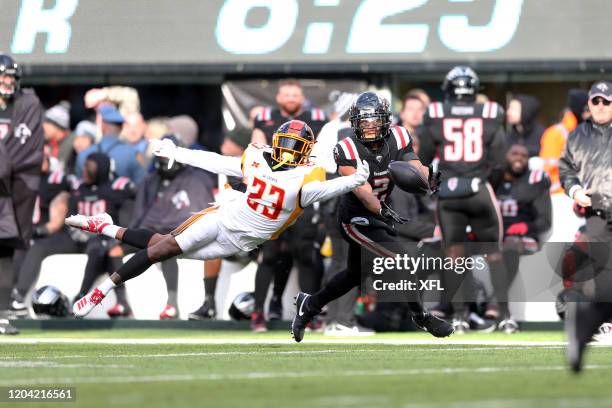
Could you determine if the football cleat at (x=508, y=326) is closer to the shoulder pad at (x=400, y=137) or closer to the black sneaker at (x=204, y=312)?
the black sneaker at (x=204, y=312)

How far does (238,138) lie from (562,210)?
367cm

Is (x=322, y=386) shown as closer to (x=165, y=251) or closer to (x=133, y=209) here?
(x=165, y=251)

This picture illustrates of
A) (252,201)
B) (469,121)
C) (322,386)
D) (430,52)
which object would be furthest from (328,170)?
(322,386)

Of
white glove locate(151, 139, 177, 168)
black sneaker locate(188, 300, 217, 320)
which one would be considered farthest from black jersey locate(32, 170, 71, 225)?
white glove locate(151, 139, 177, 168)

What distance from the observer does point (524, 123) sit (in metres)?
15.0

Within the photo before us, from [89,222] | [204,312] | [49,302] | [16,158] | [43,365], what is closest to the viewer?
[43,365]

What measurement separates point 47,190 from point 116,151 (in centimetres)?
88

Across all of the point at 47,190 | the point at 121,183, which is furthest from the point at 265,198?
the point at 47,190

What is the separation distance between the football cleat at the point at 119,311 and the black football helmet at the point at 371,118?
4.42 meters

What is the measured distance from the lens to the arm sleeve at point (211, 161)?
415 inches

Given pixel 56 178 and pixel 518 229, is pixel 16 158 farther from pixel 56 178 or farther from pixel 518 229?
pixel 518 229

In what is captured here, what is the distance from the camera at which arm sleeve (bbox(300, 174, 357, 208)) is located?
9.56 meters

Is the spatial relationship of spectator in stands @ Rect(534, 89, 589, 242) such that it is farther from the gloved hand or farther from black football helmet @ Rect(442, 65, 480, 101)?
black football helmet @ Rect(442, 65, 480, 101)

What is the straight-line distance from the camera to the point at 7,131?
12609mm
